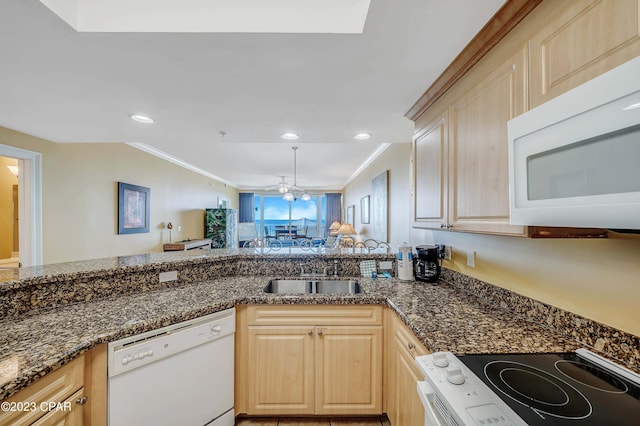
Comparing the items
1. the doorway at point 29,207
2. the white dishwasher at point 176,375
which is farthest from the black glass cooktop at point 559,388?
the doorway at point 29,207

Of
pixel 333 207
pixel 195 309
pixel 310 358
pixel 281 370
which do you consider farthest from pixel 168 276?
pixel 333 207

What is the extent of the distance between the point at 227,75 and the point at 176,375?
5.75 feet

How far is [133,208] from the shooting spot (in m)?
3.78

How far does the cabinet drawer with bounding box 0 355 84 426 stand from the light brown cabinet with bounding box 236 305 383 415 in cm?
79

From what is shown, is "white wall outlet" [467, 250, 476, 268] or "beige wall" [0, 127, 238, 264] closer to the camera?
"white wall outlet" [467, 250, 476, 268]

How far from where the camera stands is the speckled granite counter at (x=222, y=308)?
990 millimetres

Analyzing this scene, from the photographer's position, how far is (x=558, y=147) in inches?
27.5

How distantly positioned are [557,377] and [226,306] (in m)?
1.57

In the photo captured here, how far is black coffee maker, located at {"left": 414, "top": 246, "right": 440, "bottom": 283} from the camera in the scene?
1.97m

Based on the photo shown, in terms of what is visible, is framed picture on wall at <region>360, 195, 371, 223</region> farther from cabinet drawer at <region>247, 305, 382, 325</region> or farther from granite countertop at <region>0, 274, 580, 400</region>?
cabinet drawer at <region>247, 305, 382, 325</region>

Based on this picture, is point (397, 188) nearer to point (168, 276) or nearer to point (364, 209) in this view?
point (364, 209)

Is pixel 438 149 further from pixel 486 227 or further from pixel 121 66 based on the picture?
pixel 121 66

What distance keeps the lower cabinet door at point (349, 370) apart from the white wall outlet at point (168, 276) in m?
1.15

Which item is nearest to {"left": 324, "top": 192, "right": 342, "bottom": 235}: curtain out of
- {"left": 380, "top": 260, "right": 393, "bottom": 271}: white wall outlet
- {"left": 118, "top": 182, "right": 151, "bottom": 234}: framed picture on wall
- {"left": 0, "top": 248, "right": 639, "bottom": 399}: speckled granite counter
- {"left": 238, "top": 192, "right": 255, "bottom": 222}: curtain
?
{"left": 238, "top": 192, "right": 255, "bottom": 222}: curtain
